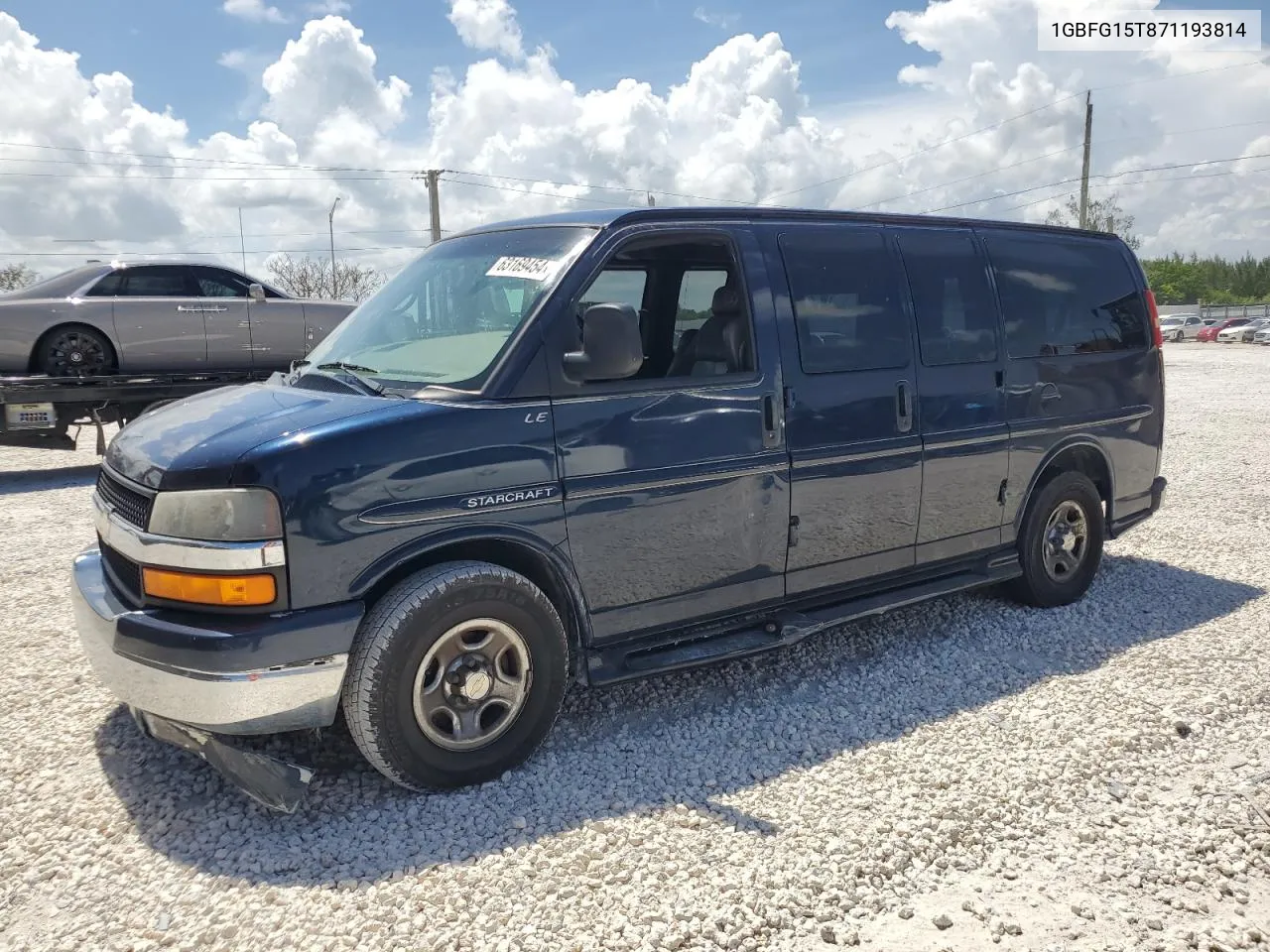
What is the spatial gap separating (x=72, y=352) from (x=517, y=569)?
360 inches

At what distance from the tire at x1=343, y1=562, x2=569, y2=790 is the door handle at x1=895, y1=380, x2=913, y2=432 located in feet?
6.67

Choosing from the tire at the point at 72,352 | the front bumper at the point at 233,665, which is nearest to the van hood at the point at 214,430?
the front bumper at the point at 233,665

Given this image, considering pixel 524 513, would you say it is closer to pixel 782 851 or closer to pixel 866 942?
pixel 782 851

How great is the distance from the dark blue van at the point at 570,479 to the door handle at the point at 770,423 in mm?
10

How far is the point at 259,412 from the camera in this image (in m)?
3.46

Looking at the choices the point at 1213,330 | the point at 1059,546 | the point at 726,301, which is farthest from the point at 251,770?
the point at 1213,330

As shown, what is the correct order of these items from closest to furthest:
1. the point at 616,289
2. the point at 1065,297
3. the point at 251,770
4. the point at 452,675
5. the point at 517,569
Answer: the point at 251,770
the point at 452,675
the point at 517,569
the point at 616,289
the point at 1065,297

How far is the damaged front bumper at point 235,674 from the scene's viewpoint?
3.03m

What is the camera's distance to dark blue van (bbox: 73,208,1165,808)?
3.12 metres

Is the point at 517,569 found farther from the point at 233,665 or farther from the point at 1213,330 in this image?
the point at 1213,330

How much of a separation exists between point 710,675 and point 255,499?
237cm

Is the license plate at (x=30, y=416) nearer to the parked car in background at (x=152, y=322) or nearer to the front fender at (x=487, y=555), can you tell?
the parked car in background at (x=152, y=322)

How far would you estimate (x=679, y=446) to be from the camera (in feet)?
12.6

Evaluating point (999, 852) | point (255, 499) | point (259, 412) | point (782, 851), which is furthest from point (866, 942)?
point (259, 412)
